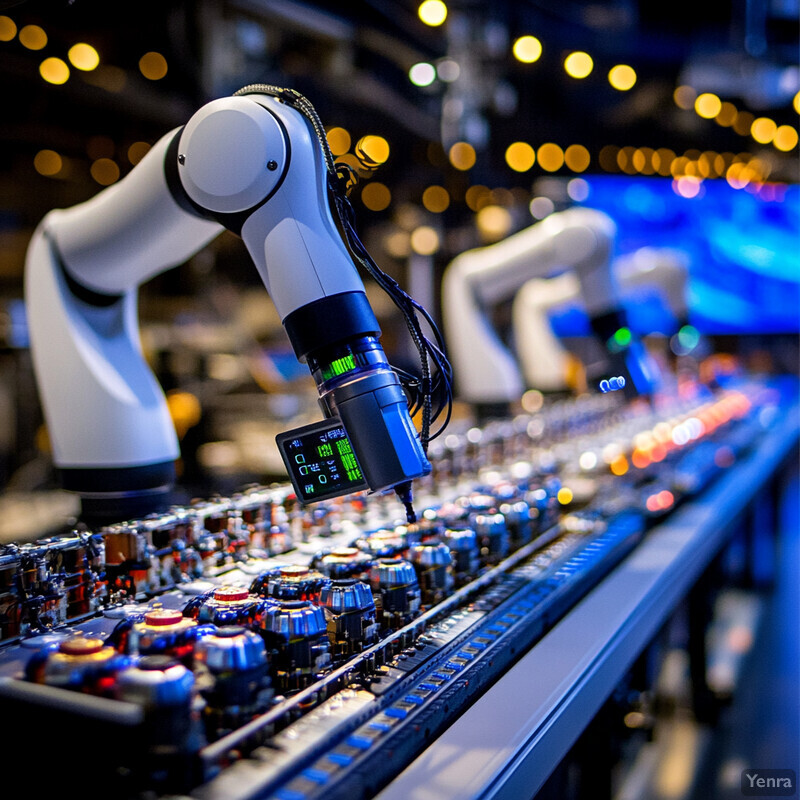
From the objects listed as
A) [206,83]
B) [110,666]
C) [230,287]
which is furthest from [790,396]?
[110,666]

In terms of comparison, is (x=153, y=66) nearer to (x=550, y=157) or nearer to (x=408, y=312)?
(x=408, y=312)

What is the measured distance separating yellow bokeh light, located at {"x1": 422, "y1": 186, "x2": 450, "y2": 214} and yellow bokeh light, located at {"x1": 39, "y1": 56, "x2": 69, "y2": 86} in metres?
3.26

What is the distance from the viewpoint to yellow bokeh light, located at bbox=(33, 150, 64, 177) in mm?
5324

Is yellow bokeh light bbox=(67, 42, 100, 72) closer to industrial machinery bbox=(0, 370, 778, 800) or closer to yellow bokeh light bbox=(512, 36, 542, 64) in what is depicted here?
yellow bokeh light bbox=(512, 36, 542, 64)

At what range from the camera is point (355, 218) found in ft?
3.39

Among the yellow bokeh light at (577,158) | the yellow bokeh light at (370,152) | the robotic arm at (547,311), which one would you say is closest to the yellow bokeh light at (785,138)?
the yellow bokeh light at (577,158)

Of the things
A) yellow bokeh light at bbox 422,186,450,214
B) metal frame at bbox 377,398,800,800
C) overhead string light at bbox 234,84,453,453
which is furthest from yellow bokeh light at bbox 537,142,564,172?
overhead string light at bbox 234,84,453,453

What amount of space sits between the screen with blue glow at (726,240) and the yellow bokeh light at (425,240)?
180 centimetres

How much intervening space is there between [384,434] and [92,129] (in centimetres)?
449

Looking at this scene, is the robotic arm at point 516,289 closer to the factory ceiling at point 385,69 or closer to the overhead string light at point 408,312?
the factory ceiling at point 385,69

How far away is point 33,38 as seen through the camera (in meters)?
3.41

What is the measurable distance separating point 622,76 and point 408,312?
4.00 meters

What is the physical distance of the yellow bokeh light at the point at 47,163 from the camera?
210 inches

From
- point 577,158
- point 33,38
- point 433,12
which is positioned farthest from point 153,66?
point 577,158
